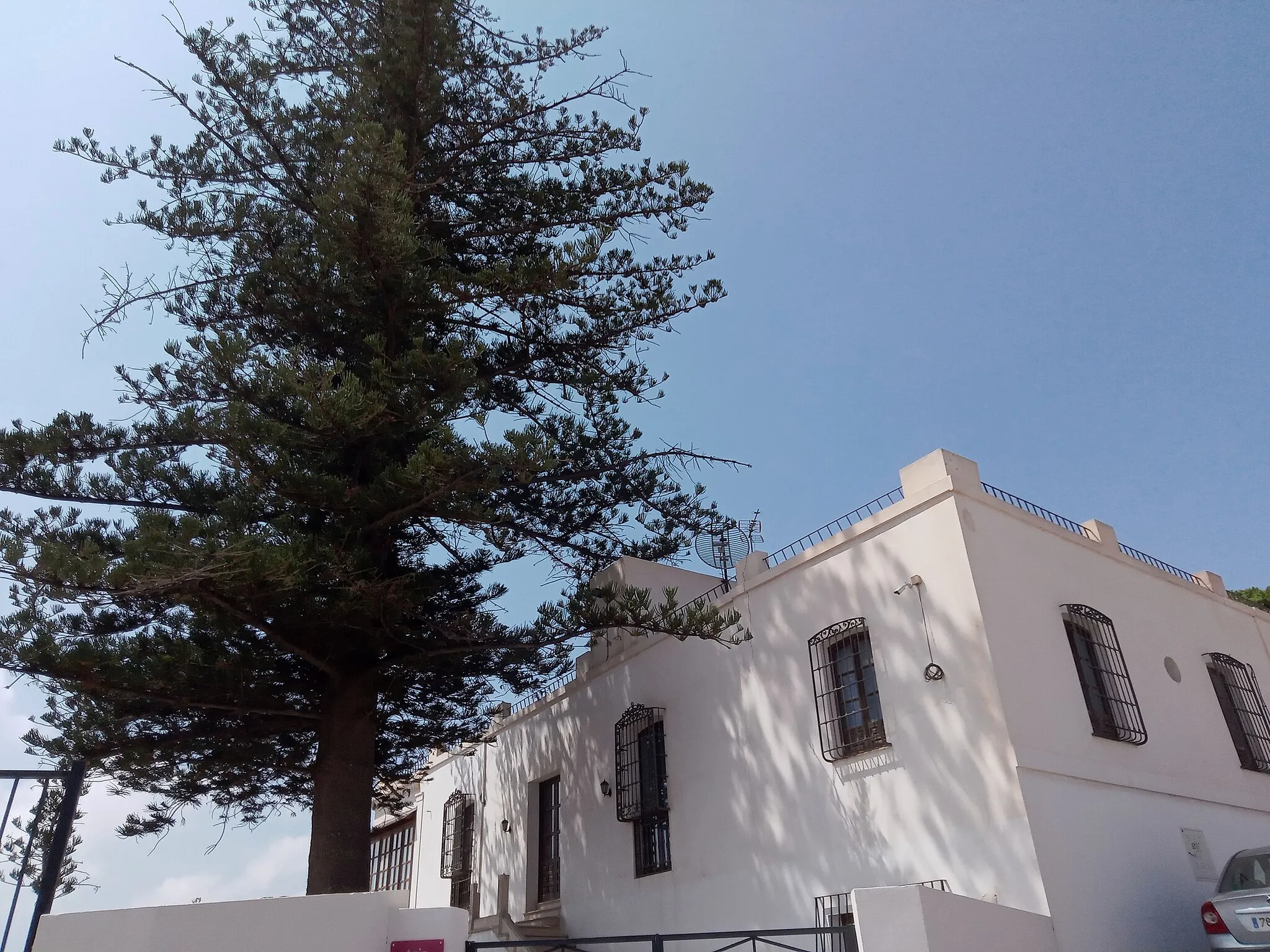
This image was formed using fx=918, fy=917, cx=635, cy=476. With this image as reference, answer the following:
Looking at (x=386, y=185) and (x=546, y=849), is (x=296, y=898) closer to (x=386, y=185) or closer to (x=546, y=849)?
(x=386, y=185)

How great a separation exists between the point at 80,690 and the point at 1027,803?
7.09 m

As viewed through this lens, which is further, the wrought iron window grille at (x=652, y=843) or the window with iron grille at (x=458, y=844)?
the window with iron grille at (x=458, y=844)

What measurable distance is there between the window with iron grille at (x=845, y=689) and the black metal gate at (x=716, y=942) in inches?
54.0

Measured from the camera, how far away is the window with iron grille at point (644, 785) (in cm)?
910

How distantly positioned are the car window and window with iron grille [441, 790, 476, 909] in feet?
28.5

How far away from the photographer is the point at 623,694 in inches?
401

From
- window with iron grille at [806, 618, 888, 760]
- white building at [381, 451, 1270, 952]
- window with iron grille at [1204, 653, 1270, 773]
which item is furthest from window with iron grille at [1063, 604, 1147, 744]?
window with iron grille at [1204, 653, 1270, 773]

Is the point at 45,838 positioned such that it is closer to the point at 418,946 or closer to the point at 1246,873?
the point at 418,946

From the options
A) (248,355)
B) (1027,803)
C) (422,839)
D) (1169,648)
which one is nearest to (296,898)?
(248,355)

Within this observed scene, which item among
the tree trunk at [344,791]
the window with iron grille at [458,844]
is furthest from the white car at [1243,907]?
the window with iron grille at [458,844]

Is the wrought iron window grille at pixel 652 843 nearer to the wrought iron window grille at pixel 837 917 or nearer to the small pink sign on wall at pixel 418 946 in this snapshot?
the wrought iron window grille at pixel 837 917

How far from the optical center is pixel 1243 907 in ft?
19.5

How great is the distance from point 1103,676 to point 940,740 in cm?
196

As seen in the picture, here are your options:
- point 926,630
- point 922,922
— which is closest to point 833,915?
point 922,922
